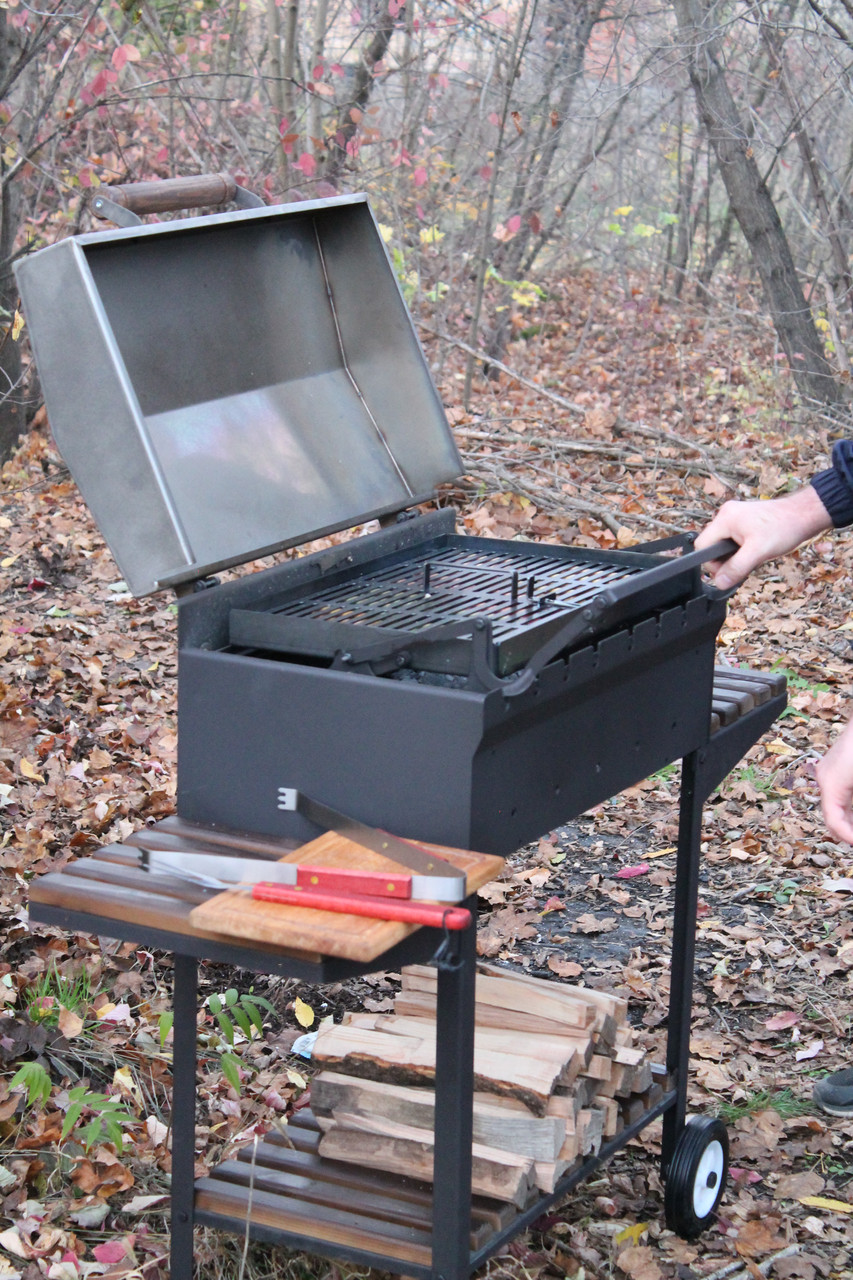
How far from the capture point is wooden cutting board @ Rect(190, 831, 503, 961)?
160cm

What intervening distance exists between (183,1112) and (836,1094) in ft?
5.45

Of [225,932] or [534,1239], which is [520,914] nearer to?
[534,1239]

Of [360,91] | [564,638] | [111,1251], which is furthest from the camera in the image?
[360,91]

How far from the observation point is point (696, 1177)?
8.62 ft

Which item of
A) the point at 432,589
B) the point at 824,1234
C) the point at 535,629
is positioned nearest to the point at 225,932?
the point at 535,629

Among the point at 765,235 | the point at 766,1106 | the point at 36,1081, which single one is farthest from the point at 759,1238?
the point at 765,235

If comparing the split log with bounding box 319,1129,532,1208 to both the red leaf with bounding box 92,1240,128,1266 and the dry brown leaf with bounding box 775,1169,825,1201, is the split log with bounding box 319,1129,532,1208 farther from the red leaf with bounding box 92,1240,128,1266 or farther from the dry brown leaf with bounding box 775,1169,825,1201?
the dry brown leaf with bounding box 775,1169,825,1201

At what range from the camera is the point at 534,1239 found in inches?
104

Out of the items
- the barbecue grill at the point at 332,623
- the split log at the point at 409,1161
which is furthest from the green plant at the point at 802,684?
the split log at the point at 409,1161

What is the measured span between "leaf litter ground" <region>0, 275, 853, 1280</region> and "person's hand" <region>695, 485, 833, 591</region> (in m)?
1.00

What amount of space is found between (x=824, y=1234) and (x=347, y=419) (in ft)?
6.32

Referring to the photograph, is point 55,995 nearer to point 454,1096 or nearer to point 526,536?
point 454,1096

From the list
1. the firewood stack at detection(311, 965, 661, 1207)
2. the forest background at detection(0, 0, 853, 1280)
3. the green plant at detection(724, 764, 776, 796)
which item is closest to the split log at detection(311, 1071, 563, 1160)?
the firewood stack at detection(311, 965, 661, 1207)

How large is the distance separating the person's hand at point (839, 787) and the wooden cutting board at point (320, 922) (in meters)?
0.55
